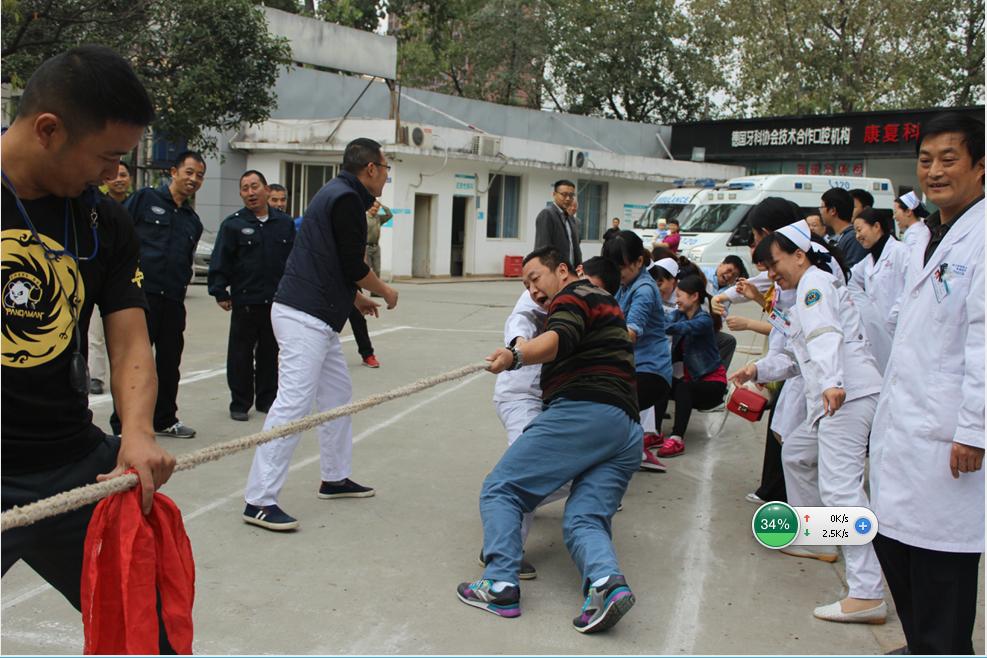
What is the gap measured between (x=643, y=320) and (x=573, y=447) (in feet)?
7.22

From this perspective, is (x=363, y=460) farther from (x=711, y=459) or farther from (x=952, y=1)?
(x=952, y=1)

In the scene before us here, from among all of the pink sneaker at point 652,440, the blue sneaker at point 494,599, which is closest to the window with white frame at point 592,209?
the pink sneaker at point 652,440

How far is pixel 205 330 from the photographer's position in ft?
37.3

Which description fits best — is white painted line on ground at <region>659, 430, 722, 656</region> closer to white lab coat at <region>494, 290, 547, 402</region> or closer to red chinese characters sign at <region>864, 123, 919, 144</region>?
white lab coat at <region>494, 290, 547, 402</region>

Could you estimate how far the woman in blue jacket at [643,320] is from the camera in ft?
19.6

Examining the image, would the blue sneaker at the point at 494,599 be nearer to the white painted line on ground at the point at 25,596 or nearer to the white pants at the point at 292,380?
the white pants at the point at 292,380

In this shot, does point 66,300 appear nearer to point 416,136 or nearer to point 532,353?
point 532,353

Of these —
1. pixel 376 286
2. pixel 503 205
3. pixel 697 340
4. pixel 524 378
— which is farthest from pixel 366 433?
pixel 503 205

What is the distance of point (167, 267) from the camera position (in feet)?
20.6

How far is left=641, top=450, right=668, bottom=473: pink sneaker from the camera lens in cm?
607

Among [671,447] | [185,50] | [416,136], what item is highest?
[185,50]

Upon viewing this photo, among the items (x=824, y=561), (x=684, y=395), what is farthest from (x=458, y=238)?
(x=824, y=561)

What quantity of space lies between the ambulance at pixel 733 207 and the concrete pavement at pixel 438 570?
13.2m

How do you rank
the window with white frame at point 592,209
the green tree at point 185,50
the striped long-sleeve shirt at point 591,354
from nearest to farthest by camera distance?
the striped long-sleeve shirt at point 591,354 < the green tree at point 185,50 < the window with white frame at point 592,209
